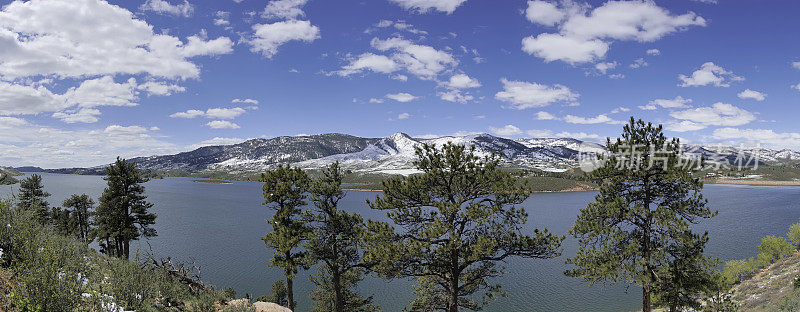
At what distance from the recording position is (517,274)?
175 feet

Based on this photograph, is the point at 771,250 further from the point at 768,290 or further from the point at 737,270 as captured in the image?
the point at 768,290

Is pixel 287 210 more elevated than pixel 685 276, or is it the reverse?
pixel 287 210

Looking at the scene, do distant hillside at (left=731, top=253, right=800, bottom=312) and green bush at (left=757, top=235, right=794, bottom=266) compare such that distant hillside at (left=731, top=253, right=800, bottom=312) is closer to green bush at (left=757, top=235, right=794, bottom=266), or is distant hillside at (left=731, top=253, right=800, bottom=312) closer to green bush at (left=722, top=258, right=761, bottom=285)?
green bush at (left=722, top=258, right=761, bottom=285)

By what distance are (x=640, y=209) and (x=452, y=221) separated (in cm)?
920

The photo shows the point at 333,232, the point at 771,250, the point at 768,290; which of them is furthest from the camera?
the point at 771,250

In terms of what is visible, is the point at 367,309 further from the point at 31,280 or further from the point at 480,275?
the point at 31,280

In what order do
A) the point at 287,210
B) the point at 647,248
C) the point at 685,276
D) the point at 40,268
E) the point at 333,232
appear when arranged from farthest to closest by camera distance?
the point at 287,210
the point at 333,232
the point at 647,248
the point at 685,276
the point at 40,268

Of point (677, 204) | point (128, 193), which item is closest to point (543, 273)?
point (677, 204)

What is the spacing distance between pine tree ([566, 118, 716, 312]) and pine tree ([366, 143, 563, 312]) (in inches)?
126

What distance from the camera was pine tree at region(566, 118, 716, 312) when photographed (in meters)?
17.3

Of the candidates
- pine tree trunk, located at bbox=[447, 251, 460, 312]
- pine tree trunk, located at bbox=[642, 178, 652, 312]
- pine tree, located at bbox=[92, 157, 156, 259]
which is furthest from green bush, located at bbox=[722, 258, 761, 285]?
pine tree, located at bbox=[92, 157, 156, 259]

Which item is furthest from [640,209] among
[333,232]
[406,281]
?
[406,281]

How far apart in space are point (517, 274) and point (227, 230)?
65756 millimetres

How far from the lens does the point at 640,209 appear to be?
57.8 ft
